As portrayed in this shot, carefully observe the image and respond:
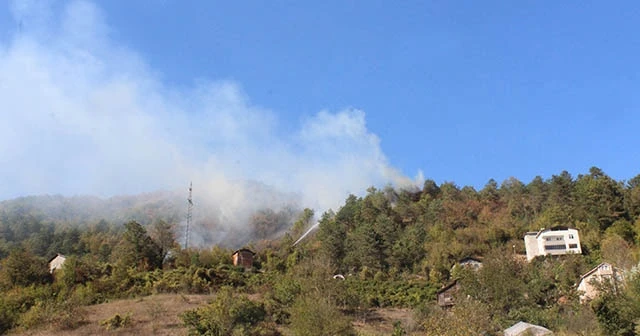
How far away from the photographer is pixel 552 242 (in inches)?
2040

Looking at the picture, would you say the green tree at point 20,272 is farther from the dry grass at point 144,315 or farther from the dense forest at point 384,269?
the dry grass at point 144,315

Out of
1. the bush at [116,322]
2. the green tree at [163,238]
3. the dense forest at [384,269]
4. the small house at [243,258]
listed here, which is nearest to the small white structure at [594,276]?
the dense forest at [384,269]

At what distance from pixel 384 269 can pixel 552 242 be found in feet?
58.4

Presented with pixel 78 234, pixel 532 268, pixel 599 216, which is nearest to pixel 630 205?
pixel 599 216

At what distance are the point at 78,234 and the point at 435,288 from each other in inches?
1903

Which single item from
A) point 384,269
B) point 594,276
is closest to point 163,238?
point 384,269

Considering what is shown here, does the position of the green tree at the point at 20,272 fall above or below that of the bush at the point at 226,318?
above

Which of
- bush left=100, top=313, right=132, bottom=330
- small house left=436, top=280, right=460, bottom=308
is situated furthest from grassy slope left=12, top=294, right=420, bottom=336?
small house left=436, top=280, right=460, bottom=308

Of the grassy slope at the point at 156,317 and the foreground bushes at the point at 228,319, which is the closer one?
the foreground bushes at the point at 228,319

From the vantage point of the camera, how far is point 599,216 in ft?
170

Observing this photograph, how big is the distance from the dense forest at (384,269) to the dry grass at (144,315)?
44.8 inches

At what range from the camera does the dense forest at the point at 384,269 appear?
2692 cm

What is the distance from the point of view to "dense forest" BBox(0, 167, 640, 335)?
26922 mm

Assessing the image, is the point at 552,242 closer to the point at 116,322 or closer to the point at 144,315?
the point at 144,315
